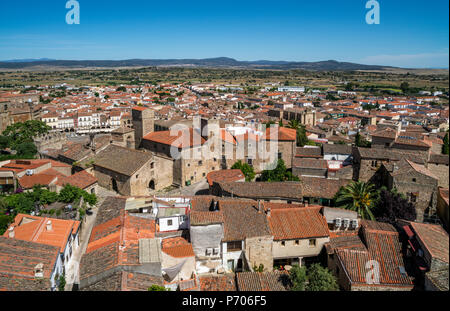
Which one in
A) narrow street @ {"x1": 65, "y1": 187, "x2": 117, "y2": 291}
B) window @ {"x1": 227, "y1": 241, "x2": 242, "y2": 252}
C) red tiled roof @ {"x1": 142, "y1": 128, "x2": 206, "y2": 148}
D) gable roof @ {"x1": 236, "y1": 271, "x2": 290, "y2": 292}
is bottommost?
narrow street @ {"x1": 65, "y1": 187, "x2": 117, "y2": 291}

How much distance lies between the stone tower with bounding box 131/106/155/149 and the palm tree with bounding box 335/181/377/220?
734 inches

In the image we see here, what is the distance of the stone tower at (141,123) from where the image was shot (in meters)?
30.5

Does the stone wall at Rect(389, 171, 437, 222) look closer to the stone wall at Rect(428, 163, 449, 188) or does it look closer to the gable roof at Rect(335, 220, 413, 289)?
the stone wall at Rect(428, 163, 449, 188)

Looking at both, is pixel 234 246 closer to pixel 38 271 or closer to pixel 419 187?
pixel 38 271

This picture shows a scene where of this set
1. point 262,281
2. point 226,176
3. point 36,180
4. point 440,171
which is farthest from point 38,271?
point 440,171

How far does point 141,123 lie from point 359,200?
792 inches

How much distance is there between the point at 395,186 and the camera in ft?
64.2

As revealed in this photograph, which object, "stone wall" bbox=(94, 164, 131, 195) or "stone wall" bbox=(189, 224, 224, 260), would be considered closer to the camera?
"stone wall" bbox=(189, 224, 224, 260)

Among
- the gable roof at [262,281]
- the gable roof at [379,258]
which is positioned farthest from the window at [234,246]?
the gable roof at [379,258]

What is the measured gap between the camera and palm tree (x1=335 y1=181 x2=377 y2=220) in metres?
18.3

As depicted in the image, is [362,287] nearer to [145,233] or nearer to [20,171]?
[145,233]

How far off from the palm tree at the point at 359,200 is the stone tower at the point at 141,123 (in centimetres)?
1863

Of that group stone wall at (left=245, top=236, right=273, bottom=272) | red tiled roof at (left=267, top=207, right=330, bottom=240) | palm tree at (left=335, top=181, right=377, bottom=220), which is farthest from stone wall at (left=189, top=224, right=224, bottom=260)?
palm tree at (left=335, top=181, right=377, bottom=220)

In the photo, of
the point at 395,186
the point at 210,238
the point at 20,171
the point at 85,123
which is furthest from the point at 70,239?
the point at 85,123
